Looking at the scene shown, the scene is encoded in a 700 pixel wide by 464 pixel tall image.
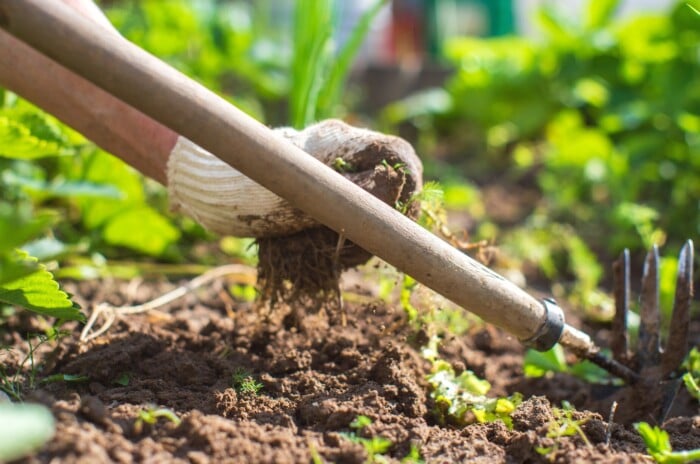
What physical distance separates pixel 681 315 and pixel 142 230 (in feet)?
5.63

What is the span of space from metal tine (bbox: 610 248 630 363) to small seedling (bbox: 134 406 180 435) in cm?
120

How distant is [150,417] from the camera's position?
138 cm

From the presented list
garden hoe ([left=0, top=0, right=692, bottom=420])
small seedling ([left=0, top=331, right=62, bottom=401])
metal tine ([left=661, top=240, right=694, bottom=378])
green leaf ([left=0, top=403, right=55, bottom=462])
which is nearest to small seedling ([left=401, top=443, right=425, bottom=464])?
garden hoe ([left=0, top=0, right=692, bottom=420])

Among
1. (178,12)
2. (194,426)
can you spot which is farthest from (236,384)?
(178,12)

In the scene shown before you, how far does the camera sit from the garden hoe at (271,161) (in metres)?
1.35

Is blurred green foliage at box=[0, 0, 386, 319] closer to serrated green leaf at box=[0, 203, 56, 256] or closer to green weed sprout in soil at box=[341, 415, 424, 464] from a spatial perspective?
serrated green leaf at box=[0, 203, 56, 256]

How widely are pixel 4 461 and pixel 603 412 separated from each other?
4.45 ft

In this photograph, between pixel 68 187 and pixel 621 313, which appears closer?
pixel 621 313

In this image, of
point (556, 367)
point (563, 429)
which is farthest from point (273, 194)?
point (556, 367)

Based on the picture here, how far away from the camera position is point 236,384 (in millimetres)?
1721

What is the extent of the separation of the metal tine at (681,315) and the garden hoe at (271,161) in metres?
0.39

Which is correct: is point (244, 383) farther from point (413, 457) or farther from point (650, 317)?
Answer: point (650, 317)

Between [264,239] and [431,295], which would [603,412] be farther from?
[264,239]

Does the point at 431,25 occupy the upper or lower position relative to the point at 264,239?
upper
